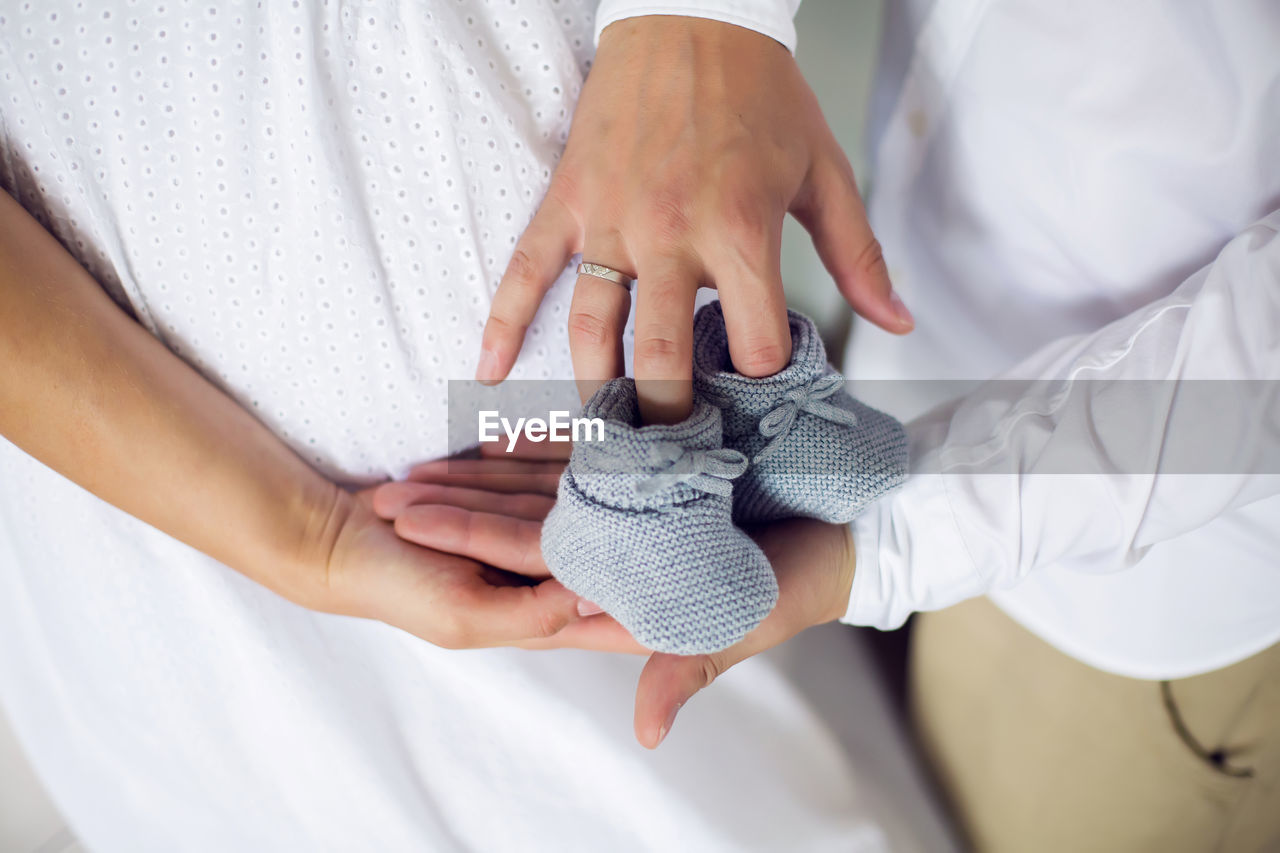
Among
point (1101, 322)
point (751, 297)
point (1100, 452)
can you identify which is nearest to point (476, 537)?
point (751, 297)

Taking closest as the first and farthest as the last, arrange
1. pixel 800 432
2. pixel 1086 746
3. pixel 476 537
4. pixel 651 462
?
1. pixel 651 462
2. pixel 800 432
3. pixel 476 537
4. pixel 1086 746

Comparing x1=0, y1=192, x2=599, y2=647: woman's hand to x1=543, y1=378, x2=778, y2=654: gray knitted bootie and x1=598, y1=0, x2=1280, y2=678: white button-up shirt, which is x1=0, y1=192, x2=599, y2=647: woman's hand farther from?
x1=598, y1=0, x2=1280, y2=678: white button-up shirt

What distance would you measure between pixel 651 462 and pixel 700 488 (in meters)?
0.05

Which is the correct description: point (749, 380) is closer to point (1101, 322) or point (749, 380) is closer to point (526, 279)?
point (526, 279)

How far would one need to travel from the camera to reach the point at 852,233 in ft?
2.48

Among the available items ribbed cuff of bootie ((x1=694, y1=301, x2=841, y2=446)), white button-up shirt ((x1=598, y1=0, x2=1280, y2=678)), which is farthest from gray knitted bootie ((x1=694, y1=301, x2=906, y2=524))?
white button-up shirt ((x1=598, y1=0, x2=1280, y2=678))

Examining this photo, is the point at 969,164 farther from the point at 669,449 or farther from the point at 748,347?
the point at 669,449

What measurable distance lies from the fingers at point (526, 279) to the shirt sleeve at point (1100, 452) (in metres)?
0.40

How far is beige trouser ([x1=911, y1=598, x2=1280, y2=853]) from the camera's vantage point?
81 centimetres

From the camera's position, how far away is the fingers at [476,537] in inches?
29.1

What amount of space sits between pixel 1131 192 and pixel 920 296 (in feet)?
0.92

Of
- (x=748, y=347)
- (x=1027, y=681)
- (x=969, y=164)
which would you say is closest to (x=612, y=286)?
(x=748, y=347)

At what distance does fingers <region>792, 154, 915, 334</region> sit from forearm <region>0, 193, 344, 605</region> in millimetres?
605

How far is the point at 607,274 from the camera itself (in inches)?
26.2
